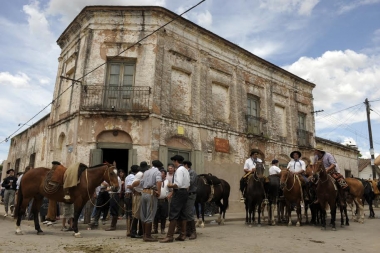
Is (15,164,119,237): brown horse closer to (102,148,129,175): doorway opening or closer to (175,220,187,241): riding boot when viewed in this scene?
(175,220,187,241): riding boot

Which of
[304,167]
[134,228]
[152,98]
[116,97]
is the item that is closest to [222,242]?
[134,228]

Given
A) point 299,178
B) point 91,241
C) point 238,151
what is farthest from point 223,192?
point 238,151

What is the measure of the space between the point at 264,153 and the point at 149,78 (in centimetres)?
877

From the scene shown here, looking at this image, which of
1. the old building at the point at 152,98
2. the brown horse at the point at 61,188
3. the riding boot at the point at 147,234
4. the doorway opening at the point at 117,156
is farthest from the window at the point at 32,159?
the riding boot at the point at 147,234

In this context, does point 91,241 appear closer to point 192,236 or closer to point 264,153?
point 192,236

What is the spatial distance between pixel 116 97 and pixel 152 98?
5.19 feet

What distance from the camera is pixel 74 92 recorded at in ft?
46.6

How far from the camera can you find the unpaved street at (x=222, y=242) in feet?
20.3

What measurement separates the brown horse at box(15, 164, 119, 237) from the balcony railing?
517cm

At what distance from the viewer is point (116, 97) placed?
534 inches

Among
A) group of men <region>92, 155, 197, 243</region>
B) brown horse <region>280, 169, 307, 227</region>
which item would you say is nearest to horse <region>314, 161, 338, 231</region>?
brown horse <region>280, 169, 307, 227</region>

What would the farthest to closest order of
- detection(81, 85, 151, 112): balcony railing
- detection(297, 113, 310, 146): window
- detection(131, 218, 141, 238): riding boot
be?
1. detection(297, 113, 310, 146): window
2. detection(81, 85, 151, 112): balcony railing
3. detection(131, 218, 141, 238): riding boot

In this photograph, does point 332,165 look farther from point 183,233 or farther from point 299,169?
point 183,233

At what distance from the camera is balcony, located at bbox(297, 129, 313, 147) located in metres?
21.5
